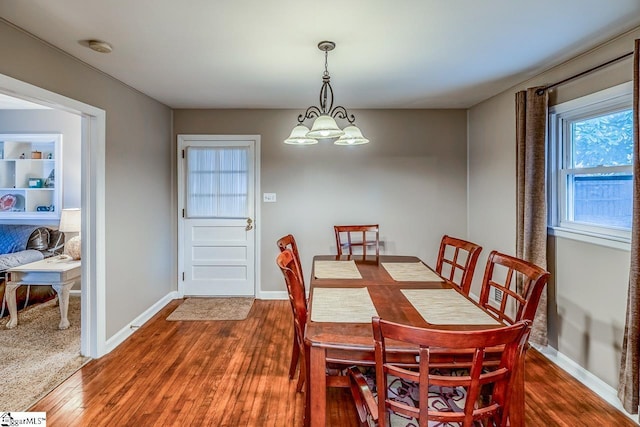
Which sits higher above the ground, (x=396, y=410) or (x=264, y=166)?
(x=264, y=166)

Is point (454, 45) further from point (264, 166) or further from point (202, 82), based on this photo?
point (264, 166)

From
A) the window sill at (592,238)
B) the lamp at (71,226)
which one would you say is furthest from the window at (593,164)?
the lamp at (71,226)

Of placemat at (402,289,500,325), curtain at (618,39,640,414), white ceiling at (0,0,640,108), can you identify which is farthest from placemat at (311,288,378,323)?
white ceiling at (0,0,640,108)

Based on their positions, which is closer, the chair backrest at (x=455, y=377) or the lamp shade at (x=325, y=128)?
the chair backrest at (x=455, y=377)

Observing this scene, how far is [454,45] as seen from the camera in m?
2.44

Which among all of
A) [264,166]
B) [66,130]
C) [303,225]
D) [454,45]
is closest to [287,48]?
[454,45]

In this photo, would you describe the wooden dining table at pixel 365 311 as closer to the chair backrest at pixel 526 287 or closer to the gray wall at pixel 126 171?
the chair backrest at pixel 526 287

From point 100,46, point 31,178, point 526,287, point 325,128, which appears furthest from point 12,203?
point 526,287

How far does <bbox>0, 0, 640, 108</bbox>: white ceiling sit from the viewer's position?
1925 mm

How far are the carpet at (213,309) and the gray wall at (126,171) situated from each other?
1.02 feet

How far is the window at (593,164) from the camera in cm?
235

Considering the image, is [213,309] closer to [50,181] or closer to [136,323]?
[136,323]

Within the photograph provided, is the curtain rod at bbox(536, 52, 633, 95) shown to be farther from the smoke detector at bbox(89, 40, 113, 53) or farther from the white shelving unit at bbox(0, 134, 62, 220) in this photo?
the white shelving unit at bbox(0, 134, 62, 220)

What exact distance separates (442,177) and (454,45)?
2140 millimetres
